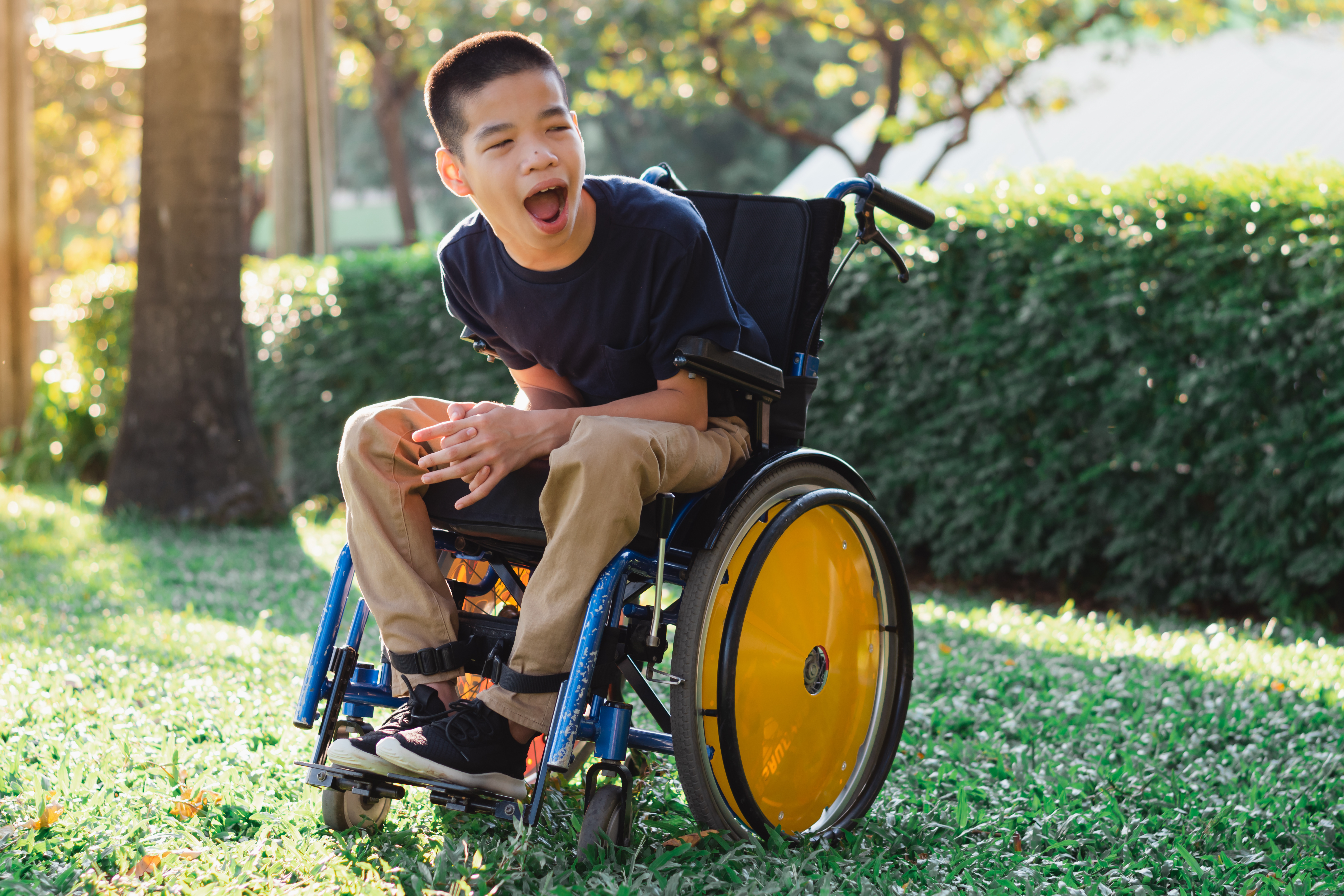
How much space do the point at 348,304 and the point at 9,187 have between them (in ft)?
12.9

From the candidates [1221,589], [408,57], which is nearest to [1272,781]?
[1221,589]

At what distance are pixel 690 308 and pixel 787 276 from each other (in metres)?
0.41

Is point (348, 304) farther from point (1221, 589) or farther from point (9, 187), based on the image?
point (1221, 589)

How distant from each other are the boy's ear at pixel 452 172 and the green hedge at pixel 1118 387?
11.9 ft

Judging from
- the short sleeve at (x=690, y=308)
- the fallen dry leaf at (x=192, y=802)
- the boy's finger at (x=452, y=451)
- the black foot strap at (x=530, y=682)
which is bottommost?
the fallen dry leaf at (x=192, y=802)

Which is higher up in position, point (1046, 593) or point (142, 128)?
point (142, 128)

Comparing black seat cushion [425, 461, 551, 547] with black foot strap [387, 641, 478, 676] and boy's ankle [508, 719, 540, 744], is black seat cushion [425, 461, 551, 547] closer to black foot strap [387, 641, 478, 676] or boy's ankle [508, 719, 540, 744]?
black foot strap [387, 641, 478, 676]

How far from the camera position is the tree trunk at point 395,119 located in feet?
69.1

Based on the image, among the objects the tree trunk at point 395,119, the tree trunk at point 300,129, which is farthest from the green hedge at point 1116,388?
the tree trunk at point 395,119

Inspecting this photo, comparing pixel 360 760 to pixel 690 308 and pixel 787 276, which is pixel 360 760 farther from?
pixel 787 276

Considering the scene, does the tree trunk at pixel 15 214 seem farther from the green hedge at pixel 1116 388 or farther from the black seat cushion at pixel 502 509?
the black seat cushion at pixel 502 509

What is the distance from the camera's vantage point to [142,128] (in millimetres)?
7219

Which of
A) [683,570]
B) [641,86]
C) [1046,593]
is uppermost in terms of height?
[641,86]

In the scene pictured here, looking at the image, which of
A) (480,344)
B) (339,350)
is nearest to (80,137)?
(339,350)
